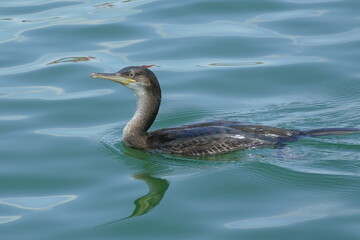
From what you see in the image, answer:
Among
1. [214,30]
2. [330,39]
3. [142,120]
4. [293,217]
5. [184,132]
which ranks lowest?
[293,217]

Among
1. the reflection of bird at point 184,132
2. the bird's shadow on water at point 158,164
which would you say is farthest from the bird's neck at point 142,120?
the bird's shadow on water at point 158,164

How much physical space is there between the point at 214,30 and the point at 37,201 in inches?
263

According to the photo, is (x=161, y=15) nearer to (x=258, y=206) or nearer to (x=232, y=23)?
(x=232, y=23)

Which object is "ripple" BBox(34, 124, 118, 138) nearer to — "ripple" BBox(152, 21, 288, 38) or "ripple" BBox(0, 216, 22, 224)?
"ripple" BBox(0, 216, 22, 224)

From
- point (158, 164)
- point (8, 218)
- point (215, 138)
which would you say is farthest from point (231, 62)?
point (8, 218)

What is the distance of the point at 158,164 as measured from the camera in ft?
30.2

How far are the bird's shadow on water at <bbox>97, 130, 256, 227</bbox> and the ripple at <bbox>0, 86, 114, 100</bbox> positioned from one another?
188 centimetres

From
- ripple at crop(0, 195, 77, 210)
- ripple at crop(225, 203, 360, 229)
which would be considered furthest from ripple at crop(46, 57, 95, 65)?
ripple at crop(225, 203, 360, 229)

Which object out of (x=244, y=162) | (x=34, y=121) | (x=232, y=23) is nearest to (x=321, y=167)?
(x=244, y=162)

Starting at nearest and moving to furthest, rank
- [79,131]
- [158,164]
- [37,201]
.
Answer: [37,201]
[158,164]
[79,131]

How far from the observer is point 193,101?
11.2m

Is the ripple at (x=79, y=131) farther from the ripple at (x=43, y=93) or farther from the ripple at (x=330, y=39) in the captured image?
the ripple at (x=330, y=39)

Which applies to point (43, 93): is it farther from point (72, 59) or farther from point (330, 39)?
point (330, 39)

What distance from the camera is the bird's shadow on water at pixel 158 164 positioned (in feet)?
27.9
